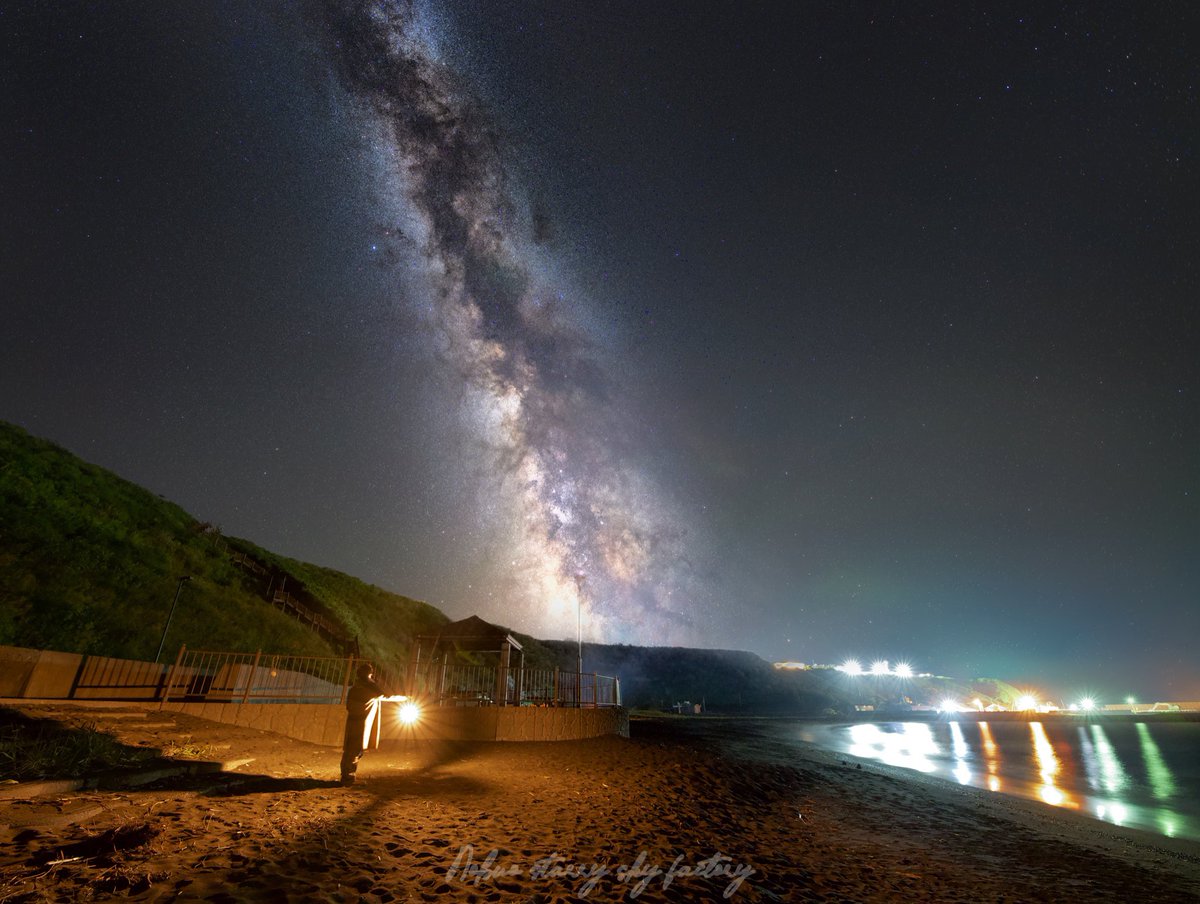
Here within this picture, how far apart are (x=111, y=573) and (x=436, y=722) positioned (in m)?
13.3

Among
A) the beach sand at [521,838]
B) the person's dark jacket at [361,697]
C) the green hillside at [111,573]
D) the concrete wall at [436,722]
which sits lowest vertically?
the beach sand at [521,838]

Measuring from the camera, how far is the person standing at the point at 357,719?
9.38 m

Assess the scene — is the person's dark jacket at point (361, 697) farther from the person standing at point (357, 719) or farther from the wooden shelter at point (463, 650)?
the wooden shelter at point (463, 650)

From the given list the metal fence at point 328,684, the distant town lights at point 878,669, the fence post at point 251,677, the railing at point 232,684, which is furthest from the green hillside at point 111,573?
the distant town lights at point 878,669

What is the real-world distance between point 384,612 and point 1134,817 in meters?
44.0

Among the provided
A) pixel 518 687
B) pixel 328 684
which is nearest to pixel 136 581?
pixel 328 684

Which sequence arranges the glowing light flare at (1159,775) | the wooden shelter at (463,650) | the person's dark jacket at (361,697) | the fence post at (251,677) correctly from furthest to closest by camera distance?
1. the glowing light flare at (1159,775)
2. the wooden shelter at (463,650)
3. the fence post at (251,677)
4. the person's dark jacket at (361,697)

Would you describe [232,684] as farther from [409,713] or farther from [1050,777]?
[1050,777]

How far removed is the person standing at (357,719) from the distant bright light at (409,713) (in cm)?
790

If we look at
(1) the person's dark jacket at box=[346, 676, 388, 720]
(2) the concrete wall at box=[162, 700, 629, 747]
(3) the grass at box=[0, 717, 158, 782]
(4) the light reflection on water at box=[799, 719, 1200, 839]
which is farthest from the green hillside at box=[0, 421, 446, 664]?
(4) the light reflection on water at box=[799, 719, 1200, 839]

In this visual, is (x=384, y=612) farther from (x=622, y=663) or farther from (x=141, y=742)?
(x=622, y=663)

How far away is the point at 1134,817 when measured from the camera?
774 inches

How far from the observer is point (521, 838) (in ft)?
23.8

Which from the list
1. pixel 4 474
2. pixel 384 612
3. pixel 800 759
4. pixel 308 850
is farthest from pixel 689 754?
pixel 384 612
